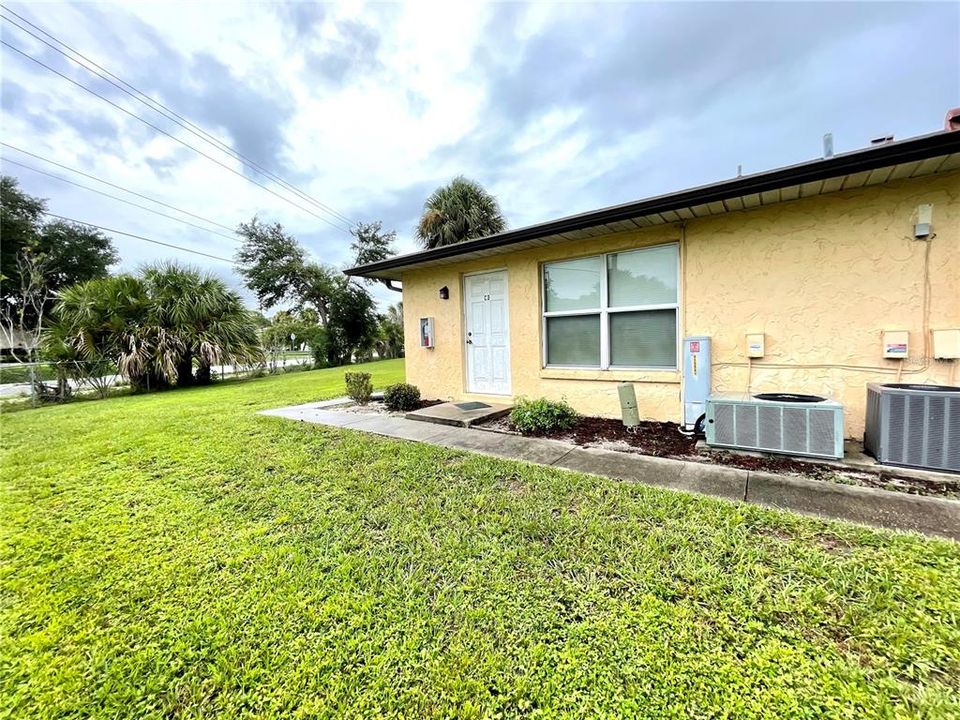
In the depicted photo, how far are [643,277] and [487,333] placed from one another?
9.29ft

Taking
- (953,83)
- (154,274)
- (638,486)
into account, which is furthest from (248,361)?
(953,83)

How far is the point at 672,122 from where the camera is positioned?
33.0ft

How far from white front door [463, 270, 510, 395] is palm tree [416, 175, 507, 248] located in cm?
1080

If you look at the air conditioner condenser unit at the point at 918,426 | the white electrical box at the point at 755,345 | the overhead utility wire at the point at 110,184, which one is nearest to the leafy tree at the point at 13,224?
the overhead utility wire at the point at 110,184

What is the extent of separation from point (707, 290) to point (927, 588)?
3539 millimetres

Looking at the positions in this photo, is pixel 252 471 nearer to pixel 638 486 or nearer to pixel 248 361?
pixel 638 486

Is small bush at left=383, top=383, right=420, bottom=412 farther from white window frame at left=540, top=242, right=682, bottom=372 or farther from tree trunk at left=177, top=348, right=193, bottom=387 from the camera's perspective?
tree trunk at left=177, top=348, right=193, bottom=387

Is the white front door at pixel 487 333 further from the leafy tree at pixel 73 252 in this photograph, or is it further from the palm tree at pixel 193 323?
the leafy tree at pixel 73 252

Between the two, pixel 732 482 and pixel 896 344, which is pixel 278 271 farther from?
pixel 896 344

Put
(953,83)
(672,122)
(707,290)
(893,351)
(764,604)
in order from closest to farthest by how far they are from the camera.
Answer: (764,604) → (893,351) → (707,290) → (953,83) → (672,122)

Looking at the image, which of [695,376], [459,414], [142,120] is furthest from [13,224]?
[695,376]

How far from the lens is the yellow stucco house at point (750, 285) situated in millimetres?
3646

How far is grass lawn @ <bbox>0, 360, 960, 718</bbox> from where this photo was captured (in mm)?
1475

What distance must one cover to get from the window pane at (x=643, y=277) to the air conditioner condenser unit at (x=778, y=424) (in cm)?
164
